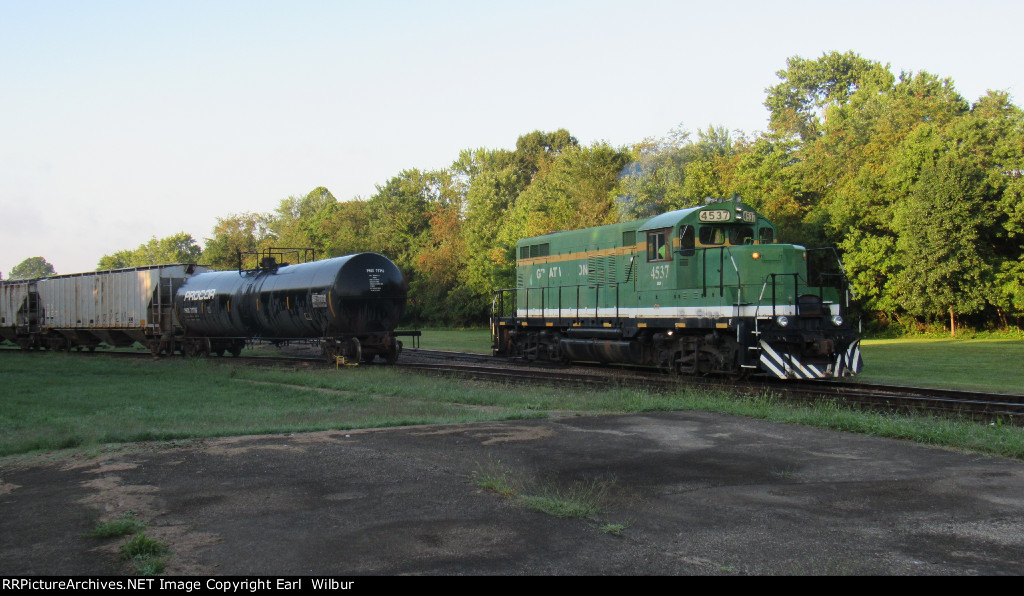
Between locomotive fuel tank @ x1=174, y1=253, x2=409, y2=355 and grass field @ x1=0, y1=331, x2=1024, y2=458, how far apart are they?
1764mm

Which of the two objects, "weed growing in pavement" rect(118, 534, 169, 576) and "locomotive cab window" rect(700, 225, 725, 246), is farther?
"locomotive cab window" rect(700, 225, 725, 246)

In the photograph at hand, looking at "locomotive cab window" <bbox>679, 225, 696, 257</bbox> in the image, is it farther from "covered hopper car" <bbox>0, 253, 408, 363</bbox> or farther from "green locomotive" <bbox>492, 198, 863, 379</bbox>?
"covered hopper car" <bbox>0, 253, 408, 363</bbox>

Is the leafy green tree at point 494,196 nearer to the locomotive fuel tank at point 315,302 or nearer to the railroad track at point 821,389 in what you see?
the locomotive fuel tank at point 315,302

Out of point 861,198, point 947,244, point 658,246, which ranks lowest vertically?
point 658,246

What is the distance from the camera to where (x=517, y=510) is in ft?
18.0

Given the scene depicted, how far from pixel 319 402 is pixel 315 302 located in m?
8.05

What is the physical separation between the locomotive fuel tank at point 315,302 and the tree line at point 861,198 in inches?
523

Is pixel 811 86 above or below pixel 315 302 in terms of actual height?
above

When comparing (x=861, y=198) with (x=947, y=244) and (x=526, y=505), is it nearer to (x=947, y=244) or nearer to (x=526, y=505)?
(x=947, y=244)

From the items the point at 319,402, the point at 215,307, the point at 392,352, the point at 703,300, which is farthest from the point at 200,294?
the point at 703,300

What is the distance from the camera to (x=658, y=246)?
17328 millimetres

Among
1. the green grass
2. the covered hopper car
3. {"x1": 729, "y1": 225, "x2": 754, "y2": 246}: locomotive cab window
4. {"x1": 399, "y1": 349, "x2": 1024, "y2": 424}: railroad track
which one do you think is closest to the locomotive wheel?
the covered hopper car

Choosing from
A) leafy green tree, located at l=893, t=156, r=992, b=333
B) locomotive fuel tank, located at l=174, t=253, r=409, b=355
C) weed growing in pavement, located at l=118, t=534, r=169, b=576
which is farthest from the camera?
leafy green tree, located at l=893, t=156, r=992, b=333

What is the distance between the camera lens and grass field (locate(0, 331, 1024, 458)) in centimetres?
921
